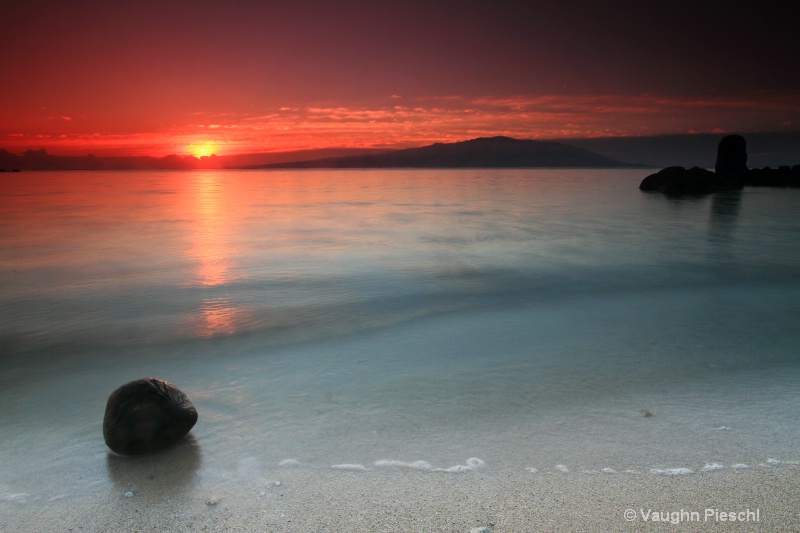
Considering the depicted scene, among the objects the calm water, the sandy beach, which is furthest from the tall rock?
the sandy beach

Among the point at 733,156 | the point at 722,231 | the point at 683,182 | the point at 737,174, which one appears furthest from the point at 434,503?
the point at 733,156

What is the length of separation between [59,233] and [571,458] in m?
19.7

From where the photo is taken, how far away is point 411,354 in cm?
578

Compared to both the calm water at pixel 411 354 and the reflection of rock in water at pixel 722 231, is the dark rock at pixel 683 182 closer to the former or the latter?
the reflection of rock in water at pixel 722 231

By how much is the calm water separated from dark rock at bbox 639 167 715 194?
30.1 meters

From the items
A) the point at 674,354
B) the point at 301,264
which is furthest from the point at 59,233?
the point at 674,354

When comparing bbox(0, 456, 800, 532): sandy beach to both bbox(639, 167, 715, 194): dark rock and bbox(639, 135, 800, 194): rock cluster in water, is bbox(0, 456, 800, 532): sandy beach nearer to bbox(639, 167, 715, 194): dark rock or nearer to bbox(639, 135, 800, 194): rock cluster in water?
bbox(639, 167, 715, 194): dark rock

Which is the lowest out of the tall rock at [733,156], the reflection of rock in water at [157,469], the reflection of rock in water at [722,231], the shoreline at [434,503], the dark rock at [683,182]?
the reflection of rock in water at [157,469]

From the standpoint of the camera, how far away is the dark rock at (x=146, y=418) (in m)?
3.51

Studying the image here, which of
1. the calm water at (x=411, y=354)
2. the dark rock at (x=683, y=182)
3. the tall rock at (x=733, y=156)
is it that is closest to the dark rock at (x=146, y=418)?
the calm water at (x=411, y=354)

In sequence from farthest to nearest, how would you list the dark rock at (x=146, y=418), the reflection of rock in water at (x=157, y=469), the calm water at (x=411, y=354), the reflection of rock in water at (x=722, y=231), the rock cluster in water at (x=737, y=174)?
the rock cluster in water at (x=737, y=174) → the reflection of rock in water at (x=722, y=231) → the calm water at (x=411, y=354) → the dark rock at (x=146, y=418) → the reflection of rock in water at (x=157, y=469)

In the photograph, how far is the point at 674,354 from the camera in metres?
5.62

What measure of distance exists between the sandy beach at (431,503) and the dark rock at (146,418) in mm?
247

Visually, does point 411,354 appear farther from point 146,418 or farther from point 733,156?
point 733,156
